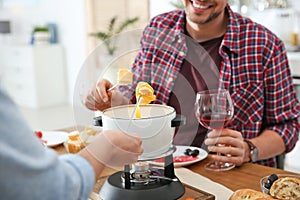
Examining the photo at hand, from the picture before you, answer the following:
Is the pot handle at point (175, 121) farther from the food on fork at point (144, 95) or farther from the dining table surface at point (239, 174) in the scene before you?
the dining table surface at point (239, 174)

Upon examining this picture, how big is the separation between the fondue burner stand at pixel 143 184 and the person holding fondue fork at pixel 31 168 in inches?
11.2

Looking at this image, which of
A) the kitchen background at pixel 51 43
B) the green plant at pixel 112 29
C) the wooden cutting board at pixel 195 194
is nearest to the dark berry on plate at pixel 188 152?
the wooden cutting board at pixel 195 194

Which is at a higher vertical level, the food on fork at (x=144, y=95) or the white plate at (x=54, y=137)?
the food on fork at (x=144, y=95)

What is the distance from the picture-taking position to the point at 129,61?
3.75 feet

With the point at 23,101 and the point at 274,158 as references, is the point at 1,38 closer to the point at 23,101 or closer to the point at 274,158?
the point at 23,101

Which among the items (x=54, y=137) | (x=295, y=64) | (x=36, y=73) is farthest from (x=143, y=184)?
(x=36, y=73)

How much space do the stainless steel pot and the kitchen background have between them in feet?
12.2

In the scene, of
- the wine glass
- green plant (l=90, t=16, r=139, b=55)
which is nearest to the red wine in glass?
the wine glass

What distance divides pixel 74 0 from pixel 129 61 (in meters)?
4.49

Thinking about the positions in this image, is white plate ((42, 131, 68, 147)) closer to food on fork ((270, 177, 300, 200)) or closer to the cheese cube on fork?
the cheese cube on fork

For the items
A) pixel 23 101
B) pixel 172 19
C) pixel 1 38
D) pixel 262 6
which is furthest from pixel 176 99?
pixel 1 38

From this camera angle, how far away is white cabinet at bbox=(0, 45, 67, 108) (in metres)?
5.60

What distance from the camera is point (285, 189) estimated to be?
3.25 feet

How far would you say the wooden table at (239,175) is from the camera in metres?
1.15
